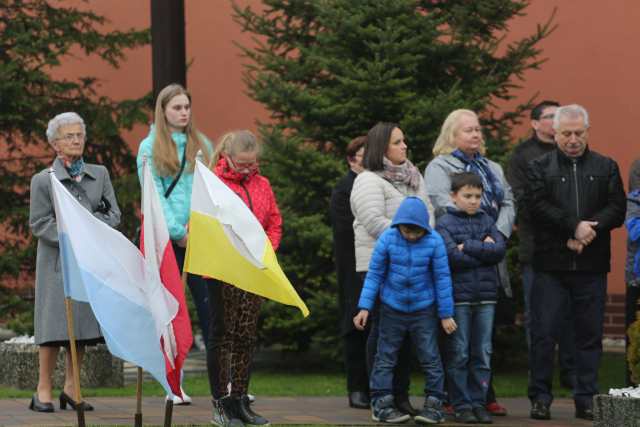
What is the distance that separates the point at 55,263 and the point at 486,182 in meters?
2.81

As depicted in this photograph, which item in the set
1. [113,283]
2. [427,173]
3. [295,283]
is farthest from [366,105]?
[113,283]

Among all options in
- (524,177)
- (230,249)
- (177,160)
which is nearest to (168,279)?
(230,249)

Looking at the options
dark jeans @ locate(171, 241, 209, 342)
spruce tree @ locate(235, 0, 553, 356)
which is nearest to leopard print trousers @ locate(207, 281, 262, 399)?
dark jeans @ locate(171, 241, 209, 342)

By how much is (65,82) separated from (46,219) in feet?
19.0

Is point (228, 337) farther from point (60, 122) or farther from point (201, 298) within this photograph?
point (60, 122)

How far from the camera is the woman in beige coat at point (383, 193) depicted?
9.35m

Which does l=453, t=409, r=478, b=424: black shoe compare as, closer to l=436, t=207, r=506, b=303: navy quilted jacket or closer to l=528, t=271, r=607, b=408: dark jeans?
l=528, t=271, r=607, b=408: dark jeans

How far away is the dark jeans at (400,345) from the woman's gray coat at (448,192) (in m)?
0.71

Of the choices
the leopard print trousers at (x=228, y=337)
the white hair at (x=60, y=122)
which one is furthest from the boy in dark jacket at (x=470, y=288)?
the white hair at (x=60, y=122)

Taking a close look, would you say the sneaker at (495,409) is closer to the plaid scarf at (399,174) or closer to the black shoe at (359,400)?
the black shoe at (359,400)

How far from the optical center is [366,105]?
468 inches

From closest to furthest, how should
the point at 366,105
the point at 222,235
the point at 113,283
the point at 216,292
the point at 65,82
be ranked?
the point at 113,283
the point at 222,235
the point at 216,292
the point at 366,105
the point at 65,82

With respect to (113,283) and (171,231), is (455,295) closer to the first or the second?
(171,231)

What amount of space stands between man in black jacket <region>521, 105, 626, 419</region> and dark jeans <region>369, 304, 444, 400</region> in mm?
815
